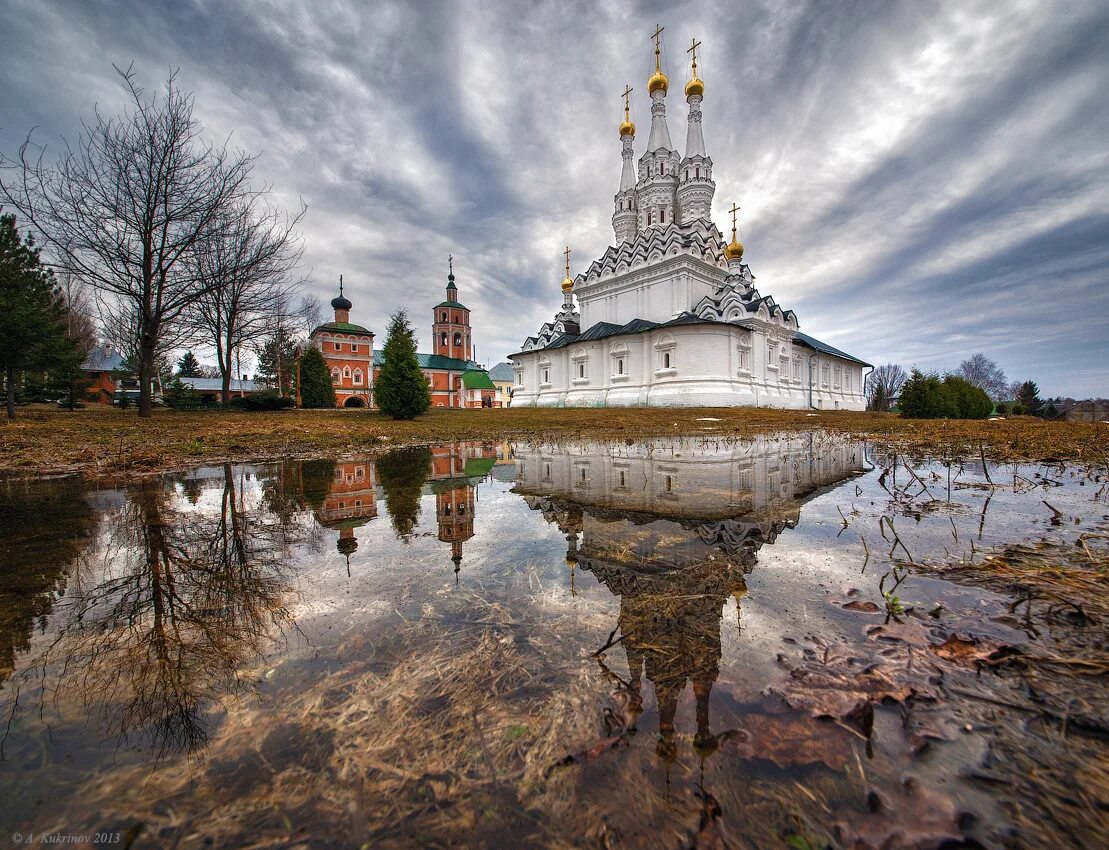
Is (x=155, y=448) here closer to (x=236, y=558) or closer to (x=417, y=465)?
(x=417, y=465)

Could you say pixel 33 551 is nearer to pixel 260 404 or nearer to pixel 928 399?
pixel 928 399

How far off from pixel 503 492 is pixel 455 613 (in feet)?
7.48

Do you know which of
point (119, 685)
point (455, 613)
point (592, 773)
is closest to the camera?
point (592, 773)

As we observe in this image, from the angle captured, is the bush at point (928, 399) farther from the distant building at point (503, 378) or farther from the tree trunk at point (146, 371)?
the distant building at point (503, 378)

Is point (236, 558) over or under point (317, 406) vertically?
under

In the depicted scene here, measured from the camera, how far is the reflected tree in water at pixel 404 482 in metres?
2.81

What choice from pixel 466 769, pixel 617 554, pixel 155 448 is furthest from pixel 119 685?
pixel 155 448

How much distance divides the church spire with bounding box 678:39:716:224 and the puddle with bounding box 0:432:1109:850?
111ft

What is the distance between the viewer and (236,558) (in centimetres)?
211

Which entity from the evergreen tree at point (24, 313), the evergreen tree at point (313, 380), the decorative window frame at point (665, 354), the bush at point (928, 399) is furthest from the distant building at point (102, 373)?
the bush at point (928, 399)

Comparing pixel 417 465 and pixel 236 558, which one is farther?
pixel 417 465

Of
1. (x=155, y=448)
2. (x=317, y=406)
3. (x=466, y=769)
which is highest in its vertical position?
(x=317, y=406)

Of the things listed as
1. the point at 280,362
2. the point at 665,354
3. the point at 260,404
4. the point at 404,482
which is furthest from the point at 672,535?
the point at 280,362

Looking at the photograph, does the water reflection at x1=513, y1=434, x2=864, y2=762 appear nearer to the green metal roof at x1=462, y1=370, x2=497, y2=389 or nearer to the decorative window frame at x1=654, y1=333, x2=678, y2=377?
the decorative window frame at x1=654, y1=333, x2=678, y2=377
